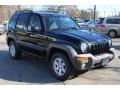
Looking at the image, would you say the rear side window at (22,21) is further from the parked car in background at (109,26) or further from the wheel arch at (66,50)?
the parked car in background at (109,26)

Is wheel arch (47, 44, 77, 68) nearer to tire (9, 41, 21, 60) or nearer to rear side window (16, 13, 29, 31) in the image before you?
rear side window (16, 13, 29, 31)

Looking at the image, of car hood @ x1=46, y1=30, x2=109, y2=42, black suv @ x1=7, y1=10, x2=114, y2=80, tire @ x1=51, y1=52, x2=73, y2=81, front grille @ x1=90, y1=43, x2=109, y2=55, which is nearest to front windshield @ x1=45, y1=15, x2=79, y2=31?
black suv @ x1=7, y1=10, x2=114, y2=80

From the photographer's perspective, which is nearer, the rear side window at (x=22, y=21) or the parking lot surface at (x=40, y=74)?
the parking lot surface at (x=40, y=74)

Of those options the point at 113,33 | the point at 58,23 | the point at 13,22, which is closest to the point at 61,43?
the point at 58,23

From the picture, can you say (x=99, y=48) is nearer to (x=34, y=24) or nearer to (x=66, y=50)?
(x=66, y=50)

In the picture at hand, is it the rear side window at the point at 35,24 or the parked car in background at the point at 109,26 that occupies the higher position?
the rear side window at the point at 35,24

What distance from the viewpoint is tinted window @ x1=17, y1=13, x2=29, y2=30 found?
9.85m

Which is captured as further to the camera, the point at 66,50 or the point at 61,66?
the point at 61,66

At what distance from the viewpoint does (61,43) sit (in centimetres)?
777

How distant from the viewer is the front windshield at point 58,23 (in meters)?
8.77

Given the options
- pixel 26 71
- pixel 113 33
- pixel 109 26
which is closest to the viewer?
pixel 26 71

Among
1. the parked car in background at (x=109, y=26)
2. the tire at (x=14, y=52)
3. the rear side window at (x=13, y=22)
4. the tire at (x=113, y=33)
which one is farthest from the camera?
the tire at (x=113, y=33)

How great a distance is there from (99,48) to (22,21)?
325 centimetres

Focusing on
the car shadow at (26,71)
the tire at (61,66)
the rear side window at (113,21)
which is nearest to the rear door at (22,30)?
the car shadow at (26,71)
